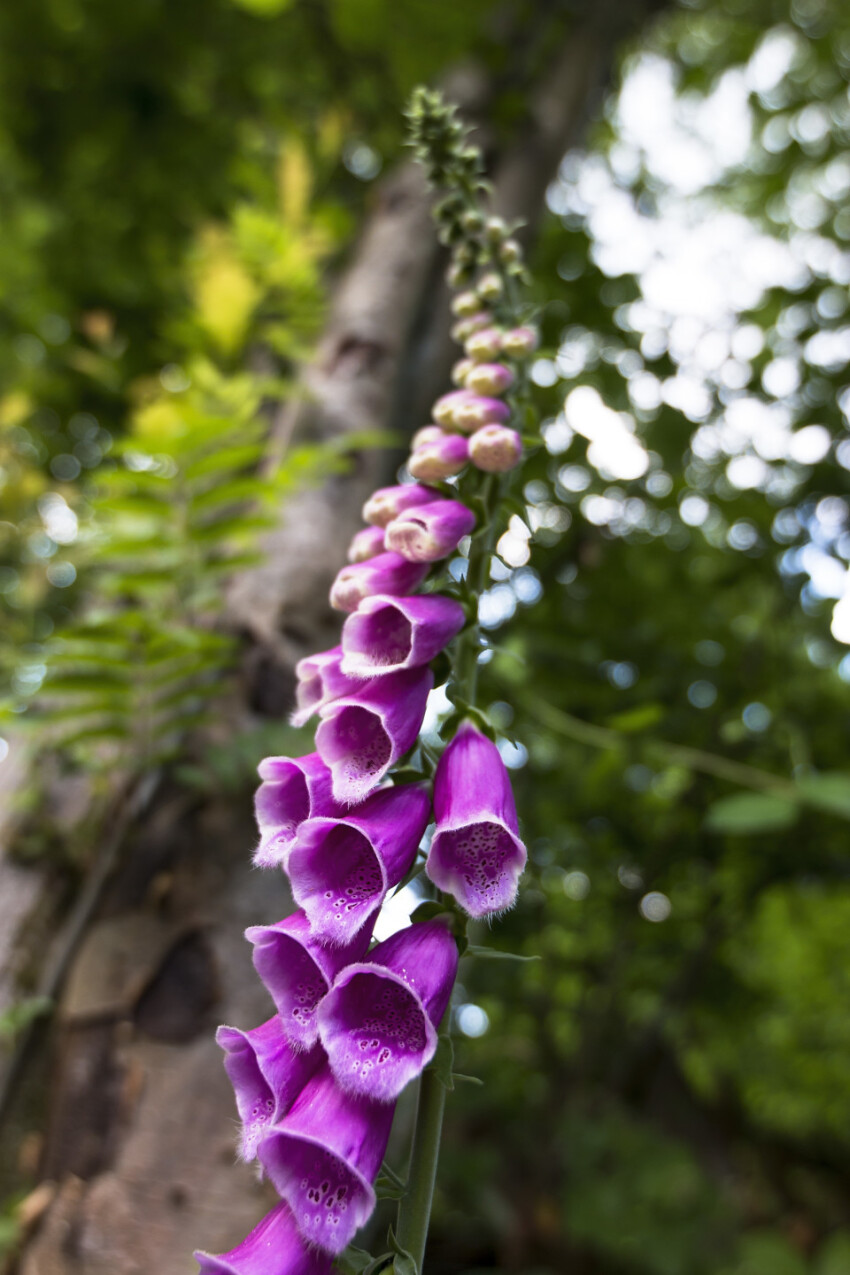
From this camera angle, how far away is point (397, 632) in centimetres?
65

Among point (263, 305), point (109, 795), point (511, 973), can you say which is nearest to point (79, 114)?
point (263, 305)

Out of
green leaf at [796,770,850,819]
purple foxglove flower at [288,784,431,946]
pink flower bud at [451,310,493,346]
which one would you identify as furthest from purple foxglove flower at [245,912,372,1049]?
green leaf at [796,770,850,819]

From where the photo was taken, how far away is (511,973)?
3262 millimetres

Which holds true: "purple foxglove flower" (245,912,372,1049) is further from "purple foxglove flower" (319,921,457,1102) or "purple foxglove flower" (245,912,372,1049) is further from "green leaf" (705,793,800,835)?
"green leaf" (705,793,800,835)

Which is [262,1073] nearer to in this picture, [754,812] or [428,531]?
[428,531]

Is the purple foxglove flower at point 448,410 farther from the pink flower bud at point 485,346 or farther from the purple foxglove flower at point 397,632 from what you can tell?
the purple foxglove flower at point 397,632

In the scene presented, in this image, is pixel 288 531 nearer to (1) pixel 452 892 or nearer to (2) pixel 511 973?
(1) pixel 452 892

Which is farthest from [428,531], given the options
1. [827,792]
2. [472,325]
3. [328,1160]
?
[827,792]

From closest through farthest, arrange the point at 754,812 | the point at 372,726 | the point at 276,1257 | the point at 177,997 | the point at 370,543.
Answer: the point at 276,1257
the point at 372,726
the point at 370,543
the point at 177,997
the point at 754,812

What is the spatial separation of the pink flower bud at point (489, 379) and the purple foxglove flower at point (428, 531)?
0.44 feet

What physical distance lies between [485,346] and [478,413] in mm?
97

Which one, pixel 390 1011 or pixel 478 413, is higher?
pixel 478 413

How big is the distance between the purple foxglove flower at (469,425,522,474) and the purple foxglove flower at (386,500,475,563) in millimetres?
45

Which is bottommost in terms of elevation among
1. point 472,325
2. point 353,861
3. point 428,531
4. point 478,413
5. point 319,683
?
point 353,861
